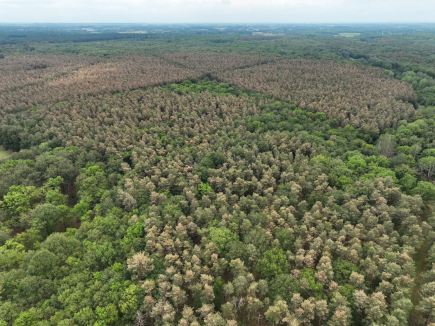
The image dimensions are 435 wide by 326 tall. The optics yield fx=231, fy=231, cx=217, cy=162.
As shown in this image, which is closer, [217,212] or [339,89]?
[217,212]

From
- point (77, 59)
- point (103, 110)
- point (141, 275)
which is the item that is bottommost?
point (141, 275)

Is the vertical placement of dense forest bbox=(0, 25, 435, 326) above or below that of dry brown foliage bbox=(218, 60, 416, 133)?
below

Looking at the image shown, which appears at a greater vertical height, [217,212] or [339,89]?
[339,89]

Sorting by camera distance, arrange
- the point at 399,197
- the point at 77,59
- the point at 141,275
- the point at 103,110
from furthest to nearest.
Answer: the point at 77,59, the point at 103,110, the point at 399,197, the point at 141,275

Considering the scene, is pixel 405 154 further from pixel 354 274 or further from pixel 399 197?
pixel 354 274

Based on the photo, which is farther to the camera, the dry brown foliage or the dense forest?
the dry brown foliage

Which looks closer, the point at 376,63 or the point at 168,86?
the point at 168,86

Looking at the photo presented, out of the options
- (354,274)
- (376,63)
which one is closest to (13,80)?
(354,274)

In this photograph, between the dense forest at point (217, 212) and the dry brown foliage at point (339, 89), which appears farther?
the dry brown foliage at point (339, 89)
